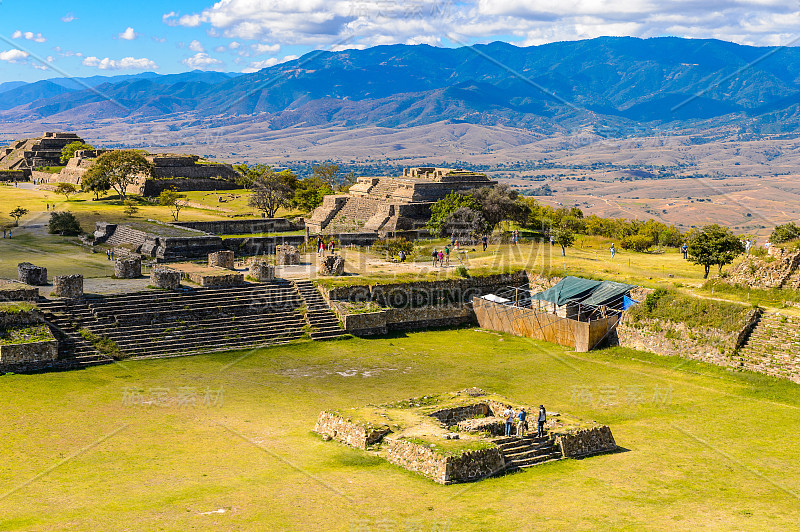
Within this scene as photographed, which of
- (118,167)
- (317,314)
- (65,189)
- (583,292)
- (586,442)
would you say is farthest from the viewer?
(65,189)

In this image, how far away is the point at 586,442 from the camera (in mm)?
21891

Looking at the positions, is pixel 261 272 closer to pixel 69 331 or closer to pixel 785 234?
pixel 69 331

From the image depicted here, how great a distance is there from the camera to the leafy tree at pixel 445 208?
178ft

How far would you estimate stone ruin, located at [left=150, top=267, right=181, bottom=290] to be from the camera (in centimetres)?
3481

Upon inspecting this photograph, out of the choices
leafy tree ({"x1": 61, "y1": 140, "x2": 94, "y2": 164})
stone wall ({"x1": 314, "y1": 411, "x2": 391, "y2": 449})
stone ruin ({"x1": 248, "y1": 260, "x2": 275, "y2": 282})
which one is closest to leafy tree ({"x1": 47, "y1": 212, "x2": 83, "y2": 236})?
stone ruin ({"x1": 248, "y1": 260, "x2": 275, "y2": 282})

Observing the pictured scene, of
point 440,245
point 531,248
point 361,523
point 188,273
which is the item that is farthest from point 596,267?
point 361,523

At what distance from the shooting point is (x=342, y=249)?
164ft

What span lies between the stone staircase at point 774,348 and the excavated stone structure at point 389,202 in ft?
87.7

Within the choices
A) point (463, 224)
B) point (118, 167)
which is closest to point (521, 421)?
point (463, 224)

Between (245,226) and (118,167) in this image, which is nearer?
(245,226)

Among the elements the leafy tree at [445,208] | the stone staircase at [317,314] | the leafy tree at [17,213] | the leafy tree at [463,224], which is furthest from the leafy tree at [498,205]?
the leafy tree at [17,213]

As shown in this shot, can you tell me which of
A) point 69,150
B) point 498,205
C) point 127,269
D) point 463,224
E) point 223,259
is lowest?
point 127,269

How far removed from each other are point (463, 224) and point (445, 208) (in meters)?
1.90

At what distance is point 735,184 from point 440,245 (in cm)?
15736
